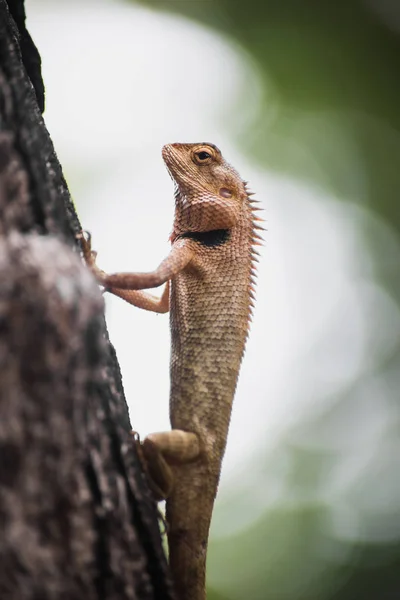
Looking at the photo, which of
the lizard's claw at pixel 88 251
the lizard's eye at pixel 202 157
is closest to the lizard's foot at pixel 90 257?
the lizard's claw at pixel 88 251

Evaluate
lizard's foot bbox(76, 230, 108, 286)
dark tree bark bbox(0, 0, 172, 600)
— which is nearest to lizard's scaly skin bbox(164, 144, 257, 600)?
lizard's foot bbox(76, 230, 108, 286)

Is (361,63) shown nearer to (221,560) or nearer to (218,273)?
(218,273)

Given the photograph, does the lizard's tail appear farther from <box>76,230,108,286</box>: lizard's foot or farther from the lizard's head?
the lizard's head

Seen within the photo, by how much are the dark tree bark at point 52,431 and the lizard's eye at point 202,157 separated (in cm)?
237

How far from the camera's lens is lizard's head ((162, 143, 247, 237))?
4273 mm

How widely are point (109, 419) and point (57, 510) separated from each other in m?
0.47

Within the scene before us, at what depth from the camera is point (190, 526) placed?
3357 millimetres

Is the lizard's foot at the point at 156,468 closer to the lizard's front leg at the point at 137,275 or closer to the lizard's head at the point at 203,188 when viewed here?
the lizard's front leg at the point at 137,275

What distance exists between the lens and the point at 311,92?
7.98m

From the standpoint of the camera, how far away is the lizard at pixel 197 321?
330 centimetres

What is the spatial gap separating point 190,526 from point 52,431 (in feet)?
6.28

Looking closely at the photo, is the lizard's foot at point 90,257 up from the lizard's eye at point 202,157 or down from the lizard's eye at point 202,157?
down

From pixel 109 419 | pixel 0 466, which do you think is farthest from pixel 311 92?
pixel 0 466

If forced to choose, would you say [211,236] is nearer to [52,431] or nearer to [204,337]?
[204,337]
